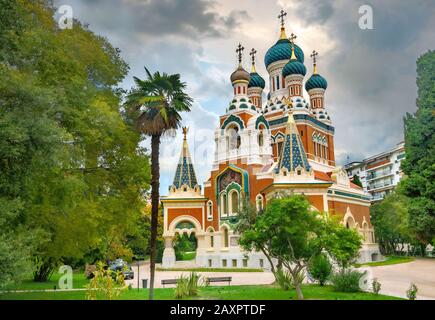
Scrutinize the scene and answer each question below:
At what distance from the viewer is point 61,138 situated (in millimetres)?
11977

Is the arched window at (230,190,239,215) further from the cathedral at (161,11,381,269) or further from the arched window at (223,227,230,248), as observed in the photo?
the arched window at (223,227,230,248)

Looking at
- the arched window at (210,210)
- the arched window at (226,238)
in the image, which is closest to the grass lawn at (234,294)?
the arched window at (226,238)

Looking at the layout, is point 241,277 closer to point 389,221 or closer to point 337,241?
point 337,241

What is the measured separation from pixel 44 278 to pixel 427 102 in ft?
78.0

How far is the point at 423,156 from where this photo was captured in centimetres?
1808

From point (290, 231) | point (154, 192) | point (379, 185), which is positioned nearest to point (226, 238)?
point (154, 192)

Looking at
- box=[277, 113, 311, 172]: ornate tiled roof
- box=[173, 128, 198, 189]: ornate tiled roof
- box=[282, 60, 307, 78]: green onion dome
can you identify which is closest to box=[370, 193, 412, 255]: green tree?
box=[277, 113, 311, 172]: ornate tiled roof

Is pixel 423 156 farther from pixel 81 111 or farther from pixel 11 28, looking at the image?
pixel 11 28

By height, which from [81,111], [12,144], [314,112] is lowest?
[12,144]

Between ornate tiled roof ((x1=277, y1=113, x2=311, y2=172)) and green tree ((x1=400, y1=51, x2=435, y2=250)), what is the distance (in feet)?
35.9

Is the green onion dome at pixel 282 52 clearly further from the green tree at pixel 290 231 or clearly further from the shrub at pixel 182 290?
the shrub at pixel 182 290

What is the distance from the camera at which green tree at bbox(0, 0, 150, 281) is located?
11445mm

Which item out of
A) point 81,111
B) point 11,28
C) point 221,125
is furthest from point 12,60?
point 221,125

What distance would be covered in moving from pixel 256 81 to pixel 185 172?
12825 millimetres
